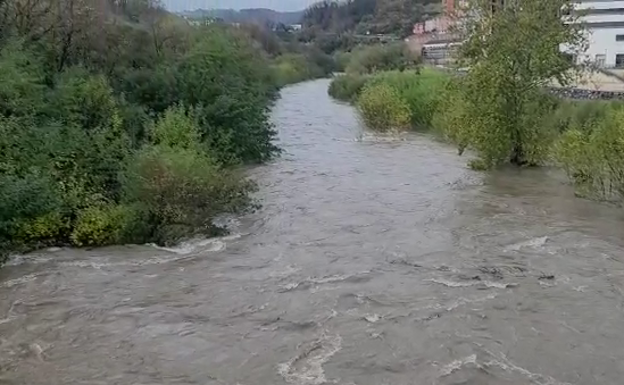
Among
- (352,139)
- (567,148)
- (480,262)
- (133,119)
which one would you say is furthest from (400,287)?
(352,139)

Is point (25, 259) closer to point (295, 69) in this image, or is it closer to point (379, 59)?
point (379, 59)

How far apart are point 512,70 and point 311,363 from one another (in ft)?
54.0

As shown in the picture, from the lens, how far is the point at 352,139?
35312mm

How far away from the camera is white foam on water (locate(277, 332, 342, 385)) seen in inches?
382

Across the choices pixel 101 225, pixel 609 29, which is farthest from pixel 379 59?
pixel 101 225

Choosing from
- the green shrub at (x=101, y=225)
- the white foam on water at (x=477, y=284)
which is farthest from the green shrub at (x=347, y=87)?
the white foam on water at (x=477, y=284)

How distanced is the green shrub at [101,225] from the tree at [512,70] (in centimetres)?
1245

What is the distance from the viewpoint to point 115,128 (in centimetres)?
1934

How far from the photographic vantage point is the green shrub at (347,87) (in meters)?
57.1

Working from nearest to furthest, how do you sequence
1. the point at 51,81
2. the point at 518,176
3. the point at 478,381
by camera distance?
1. the point at 478,381
2. the point at 51,81
3. the point at 518,176

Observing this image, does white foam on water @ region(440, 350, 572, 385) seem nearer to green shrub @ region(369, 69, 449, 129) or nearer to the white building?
green shrub @ region(369, 69, 449, 129)

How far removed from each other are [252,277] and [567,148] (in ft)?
37.2

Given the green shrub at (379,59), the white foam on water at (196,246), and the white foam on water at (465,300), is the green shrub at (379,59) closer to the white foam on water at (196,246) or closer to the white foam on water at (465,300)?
the white foam on water at (196,246)

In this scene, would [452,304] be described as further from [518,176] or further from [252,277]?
[518,176]
